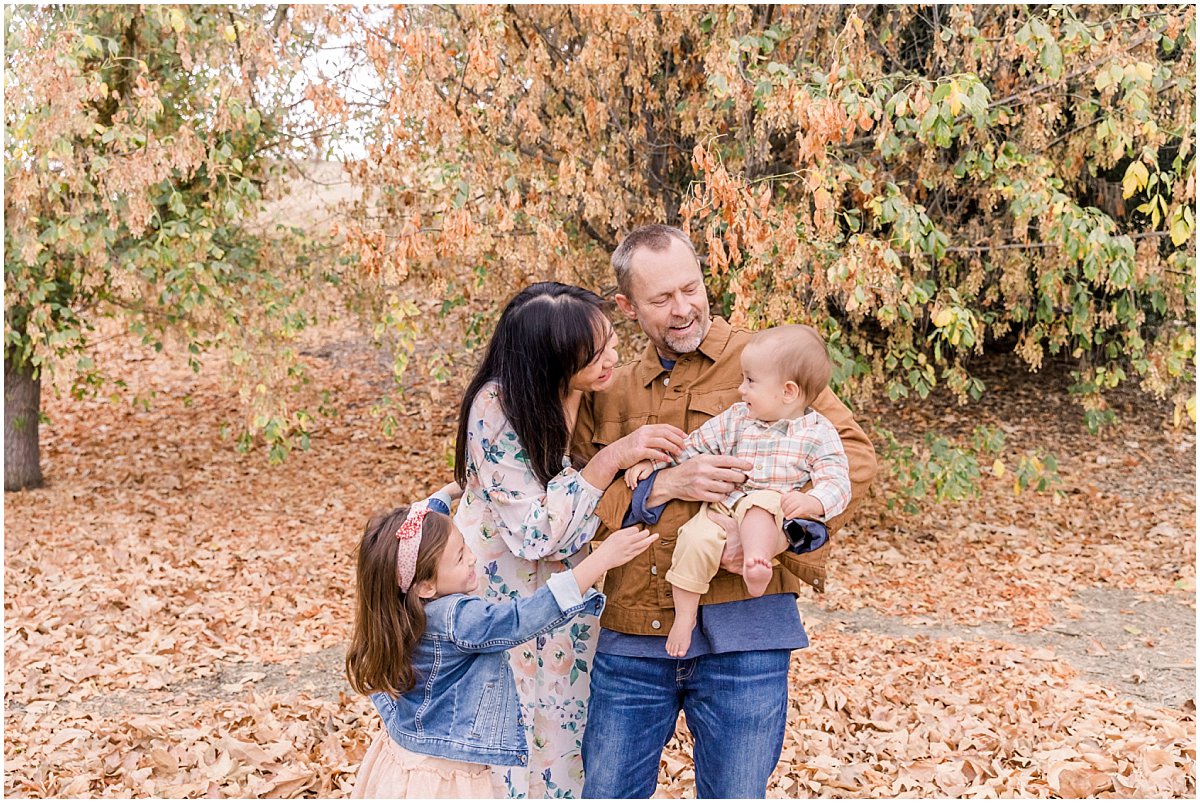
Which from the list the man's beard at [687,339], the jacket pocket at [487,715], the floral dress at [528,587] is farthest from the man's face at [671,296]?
the jacket pocket at [487,715]

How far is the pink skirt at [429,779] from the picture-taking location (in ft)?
8.98

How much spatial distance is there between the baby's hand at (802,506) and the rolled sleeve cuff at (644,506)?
329 mm

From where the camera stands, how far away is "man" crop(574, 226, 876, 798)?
8.66 feet

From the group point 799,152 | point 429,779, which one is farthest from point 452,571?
point 799,152

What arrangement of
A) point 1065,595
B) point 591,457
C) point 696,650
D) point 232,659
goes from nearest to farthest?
1. point 696,650
2. point 591,457
3. point 232,659
4. point 1065,595

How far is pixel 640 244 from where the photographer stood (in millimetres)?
2805

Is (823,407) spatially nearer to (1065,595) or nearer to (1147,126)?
(1147,126)

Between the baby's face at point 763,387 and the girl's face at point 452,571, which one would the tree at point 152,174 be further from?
the baby's face at point 763,387

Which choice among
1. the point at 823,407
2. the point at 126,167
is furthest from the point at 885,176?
the point at 126,167

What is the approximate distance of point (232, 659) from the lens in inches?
245

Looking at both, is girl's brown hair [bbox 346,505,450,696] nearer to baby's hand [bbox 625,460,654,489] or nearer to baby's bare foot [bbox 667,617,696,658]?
baby's hand [bbox 625,460,654,489]

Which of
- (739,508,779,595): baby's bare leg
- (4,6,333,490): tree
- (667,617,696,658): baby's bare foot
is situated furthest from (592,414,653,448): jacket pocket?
(4,6,333,490): tree

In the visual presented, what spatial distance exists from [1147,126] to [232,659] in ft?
19.3

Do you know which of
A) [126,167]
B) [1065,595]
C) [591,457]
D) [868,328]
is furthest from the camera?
[868,328]
